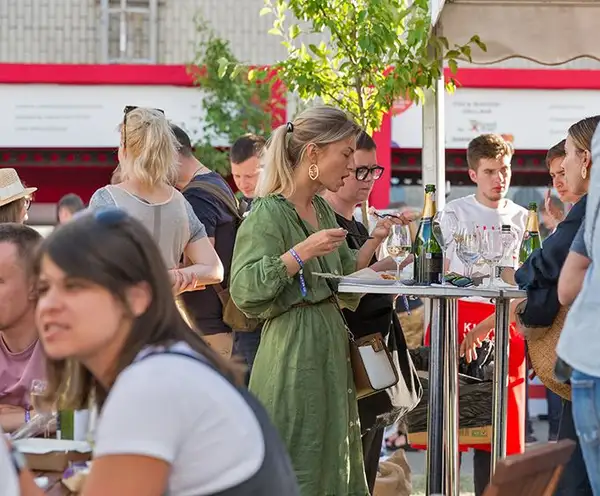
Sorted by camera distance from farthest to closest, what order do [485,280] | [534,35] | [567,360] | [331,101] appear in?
[331,101] < [534,35] < [485,280] < [567,360]

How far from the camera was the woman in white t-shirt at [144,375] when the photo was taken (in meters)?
1.95

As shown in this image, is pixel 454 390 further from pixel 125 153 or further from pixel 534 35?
pixel 534 35

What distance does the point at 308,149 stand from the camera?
4.53 metres

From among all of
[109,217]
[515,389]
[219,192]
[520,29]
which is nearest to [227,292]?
[219,192]

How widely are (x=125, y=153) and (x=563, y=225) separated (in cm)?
179

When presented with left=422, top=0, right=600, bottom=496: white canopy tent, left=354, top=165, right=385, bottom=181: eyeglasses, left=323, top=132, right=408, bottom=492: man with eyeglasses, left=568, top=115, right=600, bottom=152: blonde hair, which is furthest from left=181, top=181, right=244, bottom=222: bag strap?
left=568, top=115, right=600, bottom=152: blonde hair

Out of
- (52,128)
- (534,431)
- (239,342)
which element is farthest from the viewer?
(52,128)

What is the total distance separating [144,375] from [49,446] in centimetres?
68

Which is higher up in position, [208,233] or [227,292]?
[208,233]

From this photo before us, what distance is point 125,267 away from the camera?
2.06 meters

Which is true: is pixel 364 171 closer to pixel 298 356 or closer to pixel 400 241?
pixel 400 241

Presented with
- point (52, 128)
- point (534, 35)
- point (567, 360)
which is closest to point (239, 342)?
point (534, 35)

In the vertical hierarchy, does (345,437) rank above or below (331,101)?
below

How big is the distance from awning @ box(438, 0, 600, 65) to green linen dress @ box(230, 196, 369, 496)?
2.21m
